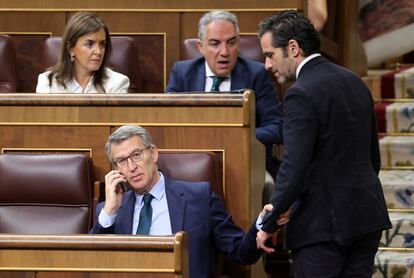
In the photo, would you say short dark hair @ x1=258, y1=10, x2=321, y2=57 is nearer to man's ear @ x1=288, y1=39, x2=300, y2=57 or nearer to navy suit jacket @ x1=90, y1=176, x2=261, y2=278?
man's ear @ x1=288, y1=39, x2=300, y2=57

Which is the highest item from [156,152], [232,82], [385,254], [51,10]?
[51,10]

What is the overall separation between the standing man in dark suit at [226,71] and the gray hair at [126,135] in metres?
0.47

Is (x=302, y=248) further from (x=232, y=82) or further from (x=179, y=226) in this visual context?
(x=232, y=82)

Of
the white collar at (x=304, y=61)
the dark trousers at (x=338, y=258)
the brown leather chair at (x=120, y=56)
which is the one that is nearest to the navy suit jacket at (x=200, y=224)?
the dark trousers at (x=338, y=258)

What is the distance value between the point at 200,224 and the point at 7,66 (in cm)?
93

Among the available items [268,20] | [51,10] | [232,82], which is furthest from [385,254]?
[51,10]

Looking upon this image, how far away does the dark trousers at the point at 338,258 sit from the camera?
6.19ft

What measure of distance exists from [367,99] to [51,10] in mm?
1376

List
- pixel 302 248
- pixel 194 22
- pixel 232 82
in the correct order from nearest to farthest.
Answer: pixel 302 248
pixel 232 82
pixel 194 22

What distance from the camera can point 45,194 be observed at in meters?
2.24

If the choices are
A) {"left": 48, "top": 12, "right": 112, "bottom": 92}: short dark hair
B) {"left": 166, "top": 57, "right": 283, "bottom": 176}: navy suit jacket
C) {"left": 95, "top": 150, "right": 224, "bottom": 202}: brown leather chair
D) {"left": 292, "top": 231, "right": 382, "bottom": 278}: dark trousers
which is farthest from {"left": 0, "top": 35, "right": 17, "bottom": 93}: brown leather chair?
{"left": 292, "top": 231, "right": 382, "bottom": 278}: dark trousers

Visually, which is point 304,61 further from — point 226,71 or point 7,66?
point 7,66

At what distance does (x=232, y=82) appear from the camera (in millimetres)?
2645

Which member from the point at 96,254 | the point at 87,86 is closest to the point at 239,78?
the point at 87,86
